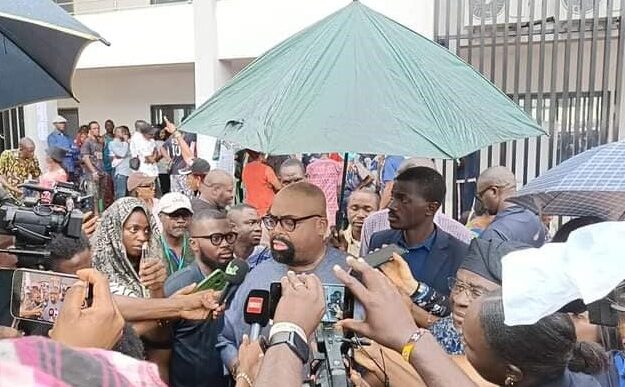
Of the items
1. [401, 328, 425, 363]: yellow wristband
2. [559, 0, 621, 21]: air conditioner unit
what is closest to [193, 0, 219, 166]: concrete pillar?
[559, 0, 621, 21]: air conditioner unit

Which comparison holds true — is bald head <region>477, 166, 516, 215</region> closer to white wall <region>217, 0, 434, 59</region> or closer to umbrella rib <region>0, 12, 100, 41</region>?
umbrella rib <region>0, 12, 100, 41</region>

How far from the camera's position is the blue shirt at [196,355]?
94.3 inches

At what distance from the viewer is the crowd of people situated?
1.38m

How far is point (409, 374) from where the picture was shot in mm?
1845

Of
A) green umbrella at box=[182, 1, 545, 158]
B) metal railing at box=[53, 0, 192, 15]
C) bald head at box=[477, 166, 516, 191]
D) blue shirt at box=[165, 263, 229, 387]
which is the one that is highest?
metal railing at box=[53, 0, 192, 15]

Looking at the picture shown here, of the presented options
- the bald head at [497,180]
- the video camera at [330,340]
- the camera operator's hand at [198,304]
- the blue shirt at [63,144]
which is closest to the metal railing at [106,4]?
the blue shirt at [63,144]

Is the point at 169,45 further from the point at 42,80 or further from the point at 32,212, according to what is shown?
the point at 32,212

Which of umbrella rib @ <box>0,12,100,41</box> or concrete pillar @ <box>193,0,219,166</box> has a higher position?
concrete pillar @ <box>193,0,219,166</box>

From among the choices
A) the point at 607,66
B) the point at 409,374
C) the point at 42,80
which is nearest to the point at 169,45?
the point at 607,66

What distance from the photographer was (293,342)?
4.50 feet

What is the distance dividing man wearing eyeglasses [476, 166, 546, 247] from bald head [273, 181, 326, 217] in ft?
2.96

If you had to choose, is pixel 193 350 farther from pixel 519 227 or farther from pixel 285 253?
pixel 519 227

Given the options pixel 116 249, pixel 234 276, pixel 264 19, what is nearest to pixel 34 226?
pixel 234 276

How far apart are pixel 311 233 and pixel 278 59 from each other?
74 centimetres
